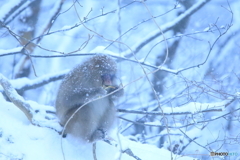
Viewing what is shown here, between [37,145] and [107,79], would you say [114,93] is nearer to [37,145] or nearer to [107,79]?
[107,79]

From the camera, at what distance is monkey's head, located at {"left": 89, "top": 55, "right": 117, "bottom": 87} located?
2949mm

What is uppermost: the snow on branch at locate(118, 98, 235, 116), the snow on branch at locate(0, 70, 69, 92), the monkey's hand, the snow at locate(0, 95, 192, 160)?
the snow on branch at locate(0, 70, 69, 92)

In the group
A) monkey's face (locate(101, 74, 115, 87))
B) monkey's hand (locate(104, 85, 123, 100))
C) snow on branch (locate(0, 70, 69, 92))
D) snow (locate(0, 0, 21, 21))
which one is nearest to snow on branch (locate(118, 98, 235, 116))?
monkey's hand (locate(104, 85, 123, 100))

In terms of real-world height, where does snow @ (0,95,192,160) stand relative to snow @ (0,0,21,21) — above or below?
below

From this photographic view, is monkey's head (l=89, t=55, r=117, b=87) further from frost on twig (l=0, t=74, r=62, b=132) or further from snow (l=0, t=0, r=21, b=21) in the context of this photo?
snow (l=0, t=0, r=21, b=21)

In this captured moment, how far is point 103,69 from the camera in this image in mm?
3043

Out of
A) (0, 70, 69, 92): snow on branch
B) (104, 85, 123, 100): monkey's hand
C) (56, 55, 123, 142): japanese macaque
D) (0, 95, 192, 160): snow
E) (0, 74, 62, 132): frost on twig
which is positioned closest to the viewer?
(0, 95, 192, 160): snow

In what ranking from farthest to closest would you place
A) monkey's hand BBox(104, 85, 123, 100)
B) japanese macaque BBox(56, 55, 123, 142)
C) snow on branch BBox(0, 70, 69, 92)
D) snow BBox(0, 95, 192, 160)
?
1. snow on branch BBox(0, 70, 69, 92)
2. monkey's hand BBox(104, 85, 123, 100)
3. japanese macaque BBox(56, 55, 123, 142)
4. snow BBox(0, 95, 192, 160)

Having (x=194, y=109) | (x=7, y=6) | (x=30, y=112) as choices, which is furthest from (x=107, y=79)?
(x=7, y=6)

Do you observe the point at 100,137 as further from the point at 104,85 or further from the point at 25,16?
the point at 25,16

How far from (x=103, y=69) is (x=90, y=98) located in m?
0.37

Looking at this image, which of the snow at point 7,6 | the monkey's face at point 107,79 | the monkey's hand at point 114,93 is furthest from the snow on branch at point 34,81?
the monkey's hand at point 114,93

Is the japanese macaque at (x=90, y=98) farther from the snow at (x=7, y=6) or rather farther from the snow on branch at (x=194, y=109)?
the snow at (x=7, y=6)

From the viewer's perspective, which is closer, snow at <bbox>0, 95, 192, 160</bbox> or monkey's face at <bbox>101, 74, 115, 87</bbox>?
snow at <bbox>0, 95, 192, 160</bbox>
